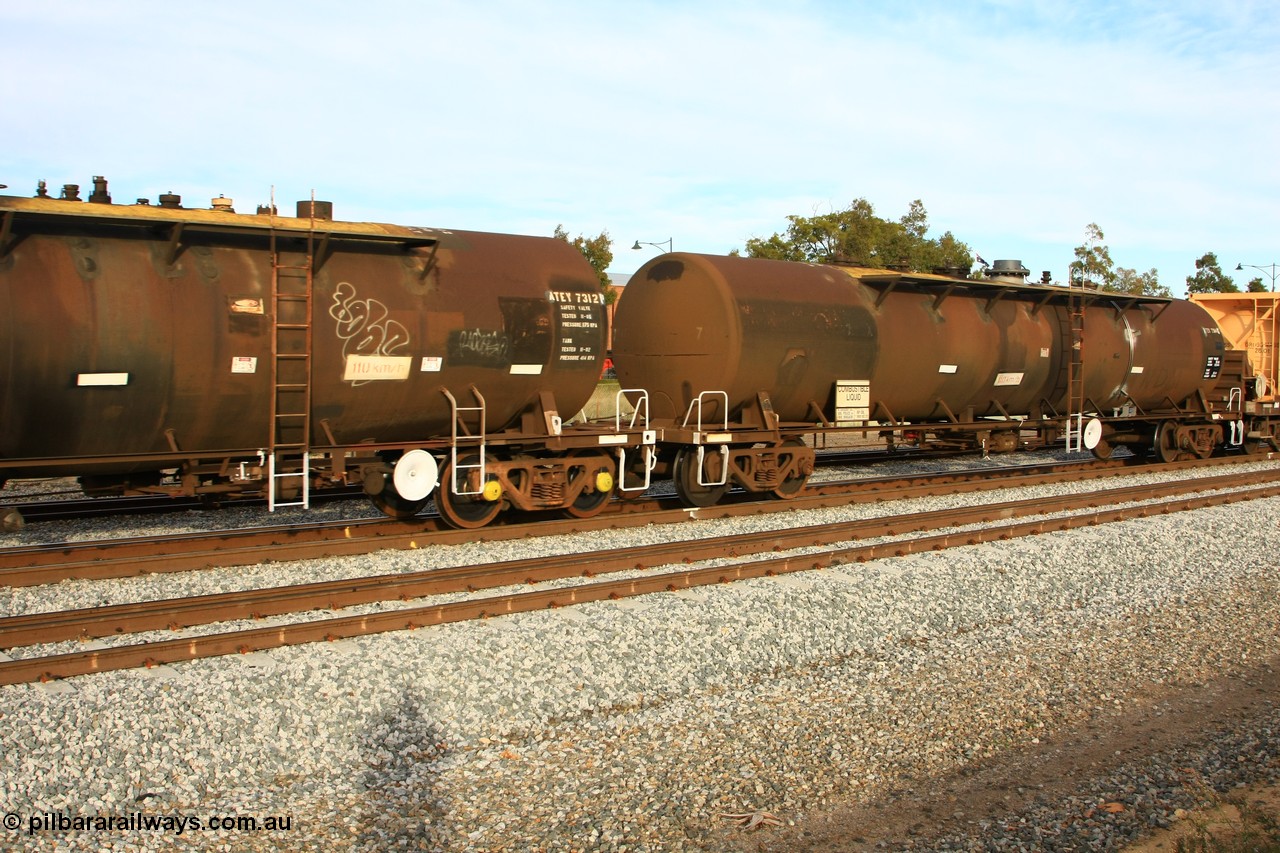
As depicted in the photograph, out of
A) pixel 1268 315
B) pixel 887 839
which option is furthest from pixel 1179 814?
pixel 1268 315

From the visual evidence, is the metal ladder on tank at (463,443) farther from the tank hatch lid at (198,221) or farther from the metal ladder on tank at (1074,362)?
the metal ladder on tank at (1074,362)

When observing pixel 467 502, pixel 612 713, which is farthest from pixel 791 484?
pixel 612 713

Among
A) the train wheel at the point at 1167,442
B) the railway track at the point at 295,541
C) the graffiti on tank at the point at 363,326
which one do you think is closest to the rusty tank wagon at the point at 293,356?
the graffiti on tank at the point at 363,326

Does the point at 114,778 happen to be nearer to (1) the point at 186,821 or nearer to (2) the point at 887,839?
(1) the point at 186,821

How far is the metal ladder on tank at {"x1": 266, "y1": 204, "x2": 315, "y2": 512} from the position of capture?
10734 mm

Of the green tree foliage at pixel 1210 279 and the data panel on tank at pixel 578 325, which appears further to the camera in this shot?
the green tree foliage at pixel 1210 279

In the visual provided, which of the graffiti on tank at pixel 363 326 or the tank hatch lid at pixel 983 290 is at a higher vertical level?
the tank hatch lid at pixel 983 290

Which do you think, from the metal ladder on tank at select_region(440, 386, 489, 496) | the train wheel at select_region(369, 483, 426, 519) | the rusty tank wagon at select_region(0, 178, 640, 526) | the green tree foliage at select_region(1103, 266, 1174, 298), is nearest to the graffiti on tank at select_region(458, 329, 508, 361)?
the rusty tank wagon at select_region(0, 178, 640, 526)

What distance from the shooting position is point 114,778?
548 cm

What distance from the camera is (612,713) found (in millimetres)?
6922

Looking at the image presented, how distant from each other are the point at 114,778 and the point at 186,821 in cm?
57

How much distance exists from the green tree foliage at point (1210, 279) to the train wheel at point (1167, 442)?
57574mm

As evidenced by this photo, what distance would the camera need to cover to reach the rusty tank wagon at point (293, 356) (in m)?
9.65

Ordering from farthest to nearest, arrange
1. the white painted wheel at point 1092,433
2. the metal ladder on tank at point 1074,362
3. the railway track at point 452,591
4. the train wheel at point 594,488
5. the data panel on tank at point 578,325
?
the white painted wheel at point 1092,433 → the metal ladder on tank at point 1074,362 → the train wheel at point 594,488 → the data panel on tank at point 578,325 → the railway track at point 452,591
